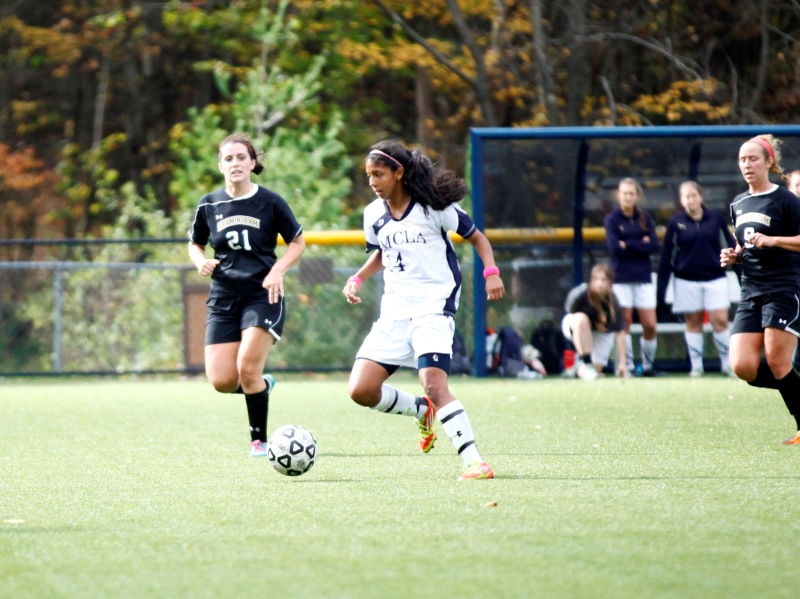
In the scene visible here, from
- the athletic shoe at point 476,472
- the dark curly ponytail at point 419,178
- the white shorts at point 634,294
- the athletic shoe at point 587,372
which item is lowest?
the athletic shoe at point 587,372

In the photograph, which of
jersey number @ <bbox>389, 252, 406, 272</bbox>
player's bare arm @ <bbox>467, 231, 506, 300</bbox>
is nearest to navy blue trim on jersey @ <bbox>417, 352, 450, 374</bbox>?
A: player's bare arm @ <bbox>467, 231, 506, 300</bbox>

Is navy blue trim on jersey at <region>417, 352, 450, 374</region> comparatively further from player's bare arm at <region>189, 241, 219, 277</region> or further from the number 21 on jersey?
player's bare arm at <region>189, 241, 219, 277</region>

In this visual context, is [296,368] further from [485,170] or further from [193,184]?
[193,184]

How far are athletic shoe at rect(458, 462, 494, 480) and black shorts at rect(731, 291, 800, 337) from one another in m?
2.44

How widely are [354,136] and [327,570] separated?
22.3 meters

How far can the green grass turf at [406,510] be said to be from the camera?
3975 millimetres

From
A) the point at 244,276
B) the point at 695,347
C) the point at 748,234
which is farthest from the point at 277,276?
the point at 695,347

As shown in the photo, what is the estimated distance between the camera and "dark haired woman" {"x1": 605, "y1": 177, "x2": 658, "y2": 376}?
13875mm

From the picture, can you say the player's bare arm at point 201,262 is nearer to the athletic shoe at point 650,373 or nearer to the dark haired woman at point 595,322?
the dark haired woman at point 595,322

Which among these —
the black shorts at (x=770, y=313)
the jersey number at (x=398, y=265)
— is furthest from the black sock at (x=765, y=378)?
the jersey number at (x=398, y=265)

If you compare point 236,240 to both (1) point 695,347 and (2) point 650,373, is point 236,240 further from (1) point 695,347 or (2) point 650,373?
(1) point 695,347

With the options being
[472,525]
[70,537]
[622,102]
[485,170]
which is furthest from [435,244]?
[622,102]

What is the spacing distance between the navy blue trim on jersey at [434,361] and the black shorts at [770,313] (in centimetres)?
238

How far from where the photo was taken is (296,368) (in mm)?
15883
